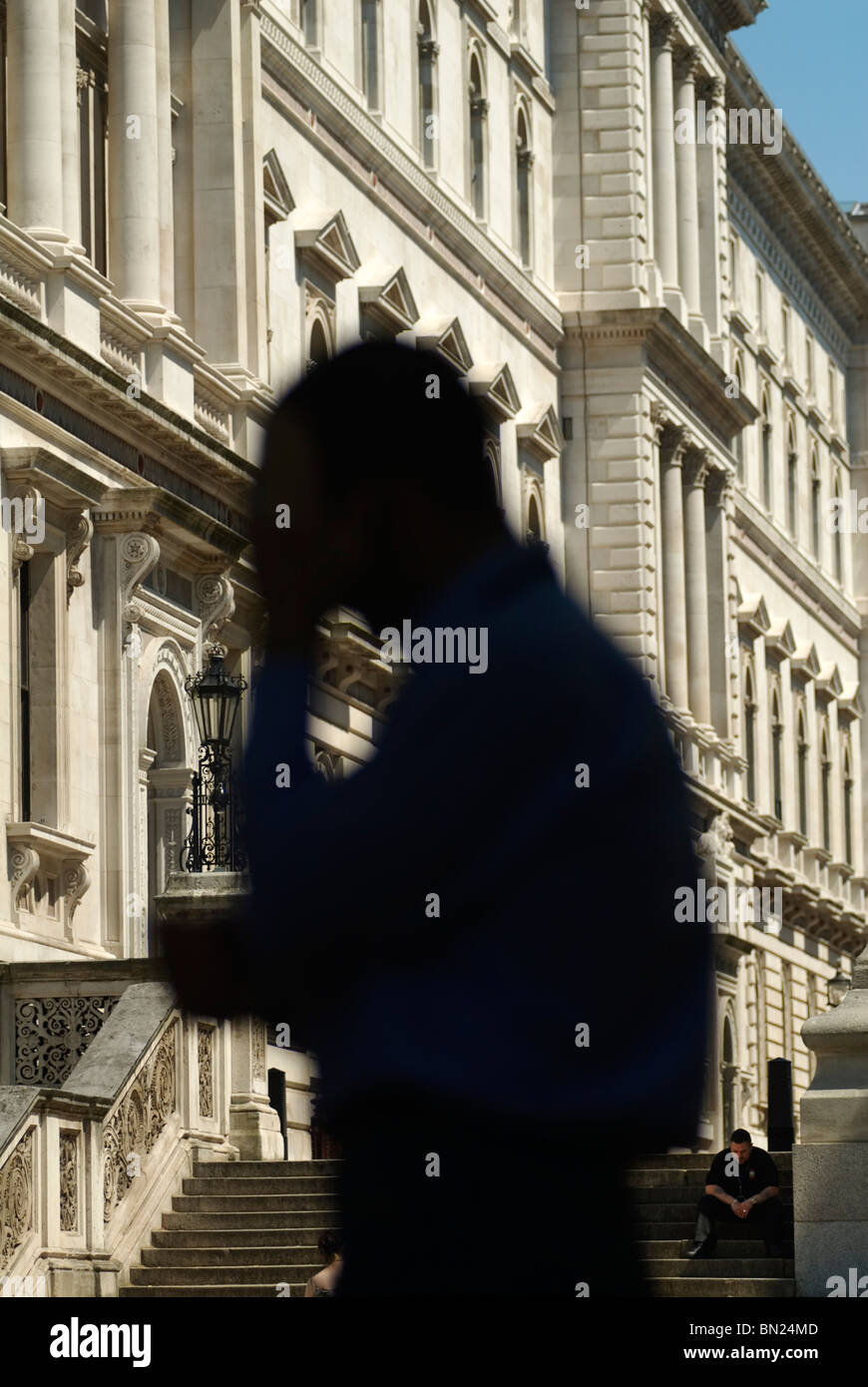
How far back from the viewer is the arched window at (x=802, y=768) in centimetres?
5666

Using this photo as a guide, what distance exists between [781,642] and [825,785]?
19.3ft

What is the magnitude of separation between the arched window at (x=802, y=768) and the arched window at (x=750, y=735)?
13.9 feet

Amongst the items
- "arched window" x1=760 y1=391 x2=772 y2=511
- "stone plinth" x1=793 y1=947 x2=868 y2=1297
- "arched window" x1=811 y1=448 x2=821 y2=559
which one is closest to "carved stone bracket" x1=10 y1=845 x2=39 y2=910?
"stone plinth" x1=793 y1=947 x2=868 y2=1297

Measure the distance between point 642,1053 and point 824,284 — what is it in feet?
202

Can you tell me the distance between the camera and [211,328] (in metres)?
26.1

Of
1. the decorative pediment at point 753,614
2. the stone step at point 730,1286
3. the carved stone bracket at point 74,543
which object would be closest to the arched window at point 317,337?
the carved stone bracket at point 74,543

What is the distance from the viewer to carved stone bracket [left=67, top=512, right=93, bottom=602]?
21.8 meters

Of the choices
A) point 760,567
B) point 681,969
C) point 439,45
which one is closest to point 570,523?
point 439,45

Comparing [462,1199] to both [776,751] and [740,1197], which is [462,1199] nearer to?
[740,1197]

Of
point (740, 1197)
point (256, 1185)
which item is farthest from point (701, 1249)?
point (256, 1185)

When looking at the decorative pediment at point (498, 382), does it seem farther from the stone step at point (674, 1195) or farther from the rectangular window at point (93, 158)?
the stone step at point (674, 1195)

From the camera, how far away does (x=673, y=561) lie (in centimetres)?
4528

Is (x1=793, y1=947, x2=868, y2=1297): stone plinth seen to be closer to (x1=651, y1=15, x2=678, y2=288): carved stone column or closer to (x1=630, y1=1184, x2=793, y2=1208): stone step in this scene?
(x1=630, y1=1184, x2=793, y2=1208): stone step

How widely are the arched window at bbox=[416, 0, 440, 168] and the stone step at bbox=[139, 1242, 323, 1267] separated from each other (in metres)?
20.3
